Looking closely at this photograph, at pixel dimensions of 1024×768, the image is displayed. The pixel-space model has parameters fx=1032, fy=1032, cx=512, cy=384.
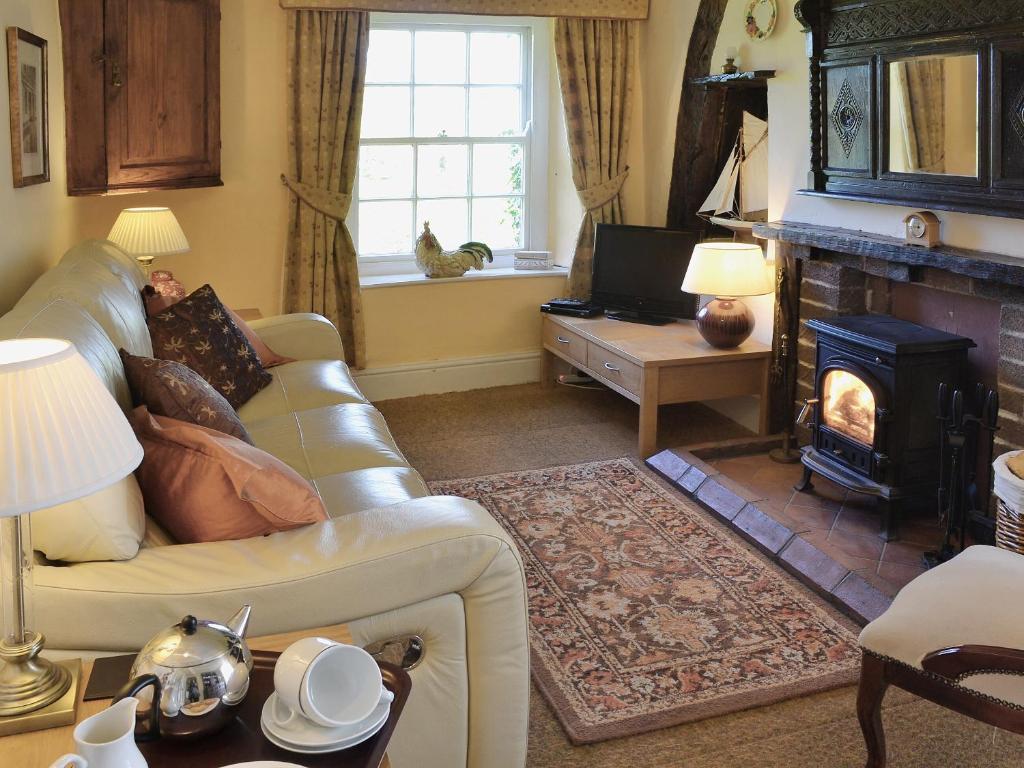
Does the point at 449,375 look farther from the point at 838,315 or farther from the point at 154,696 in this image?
the point at 154,696

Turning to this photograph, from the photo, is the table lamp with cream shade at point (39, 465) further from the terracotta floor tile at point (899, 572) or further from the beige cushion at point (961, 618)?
the terracotta floor tile at point (899, 572)

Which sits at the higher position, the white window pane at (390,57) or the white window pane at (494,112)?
the white window pane at (390,57)

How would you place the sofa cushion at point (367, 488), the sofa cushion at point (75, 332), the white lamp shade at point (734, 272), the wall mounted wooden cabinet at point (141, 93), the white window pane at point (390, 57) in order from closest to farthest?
the sofa cushion at point (75, 332) < the sofa cushion at point (367, 488) < the wall mounted wooden cabinet at point (141, 93) < the white lamp shade at point (734, 272) < the white window pane at point (390, 57)

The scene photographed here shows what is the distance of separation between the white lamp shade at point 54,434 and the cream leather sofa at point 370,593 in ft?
1.63

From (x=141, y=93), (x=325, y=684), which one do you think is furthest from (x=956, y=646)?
(x=141, y=93)

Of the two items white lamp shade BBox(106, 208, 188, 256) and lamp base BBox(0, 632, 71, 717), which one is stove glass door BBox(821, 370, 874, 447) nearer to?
white lamp shade BBox(106, 208, 188, 256)

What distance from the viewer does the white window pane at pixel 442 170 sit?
219 inches

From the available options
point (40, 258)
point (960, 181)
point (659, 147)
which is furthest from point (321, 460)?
point (659, 147)

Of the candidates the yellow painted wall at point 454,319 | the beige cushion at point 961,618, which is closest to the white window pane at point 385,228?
the yellow painted wall at point 454,319

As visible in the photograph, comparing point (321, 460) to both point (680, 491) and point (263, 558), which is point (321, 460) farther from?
point (680, 491)

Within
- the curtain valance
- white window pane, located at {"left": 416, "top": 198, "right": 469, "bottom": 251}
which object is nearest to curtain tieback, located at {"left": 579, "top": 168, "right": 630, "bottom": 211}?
white window pane, located at {"left": 416, "top": 198, "right": 469, "bottom": 251}

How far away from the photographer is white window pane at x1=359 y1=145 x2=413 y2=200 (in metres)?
5.44

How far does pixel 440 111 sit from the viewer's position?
5.54 metres

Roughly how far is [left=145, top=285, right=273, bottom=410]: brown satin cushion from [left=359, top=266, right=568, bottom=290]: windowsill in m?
1.63
